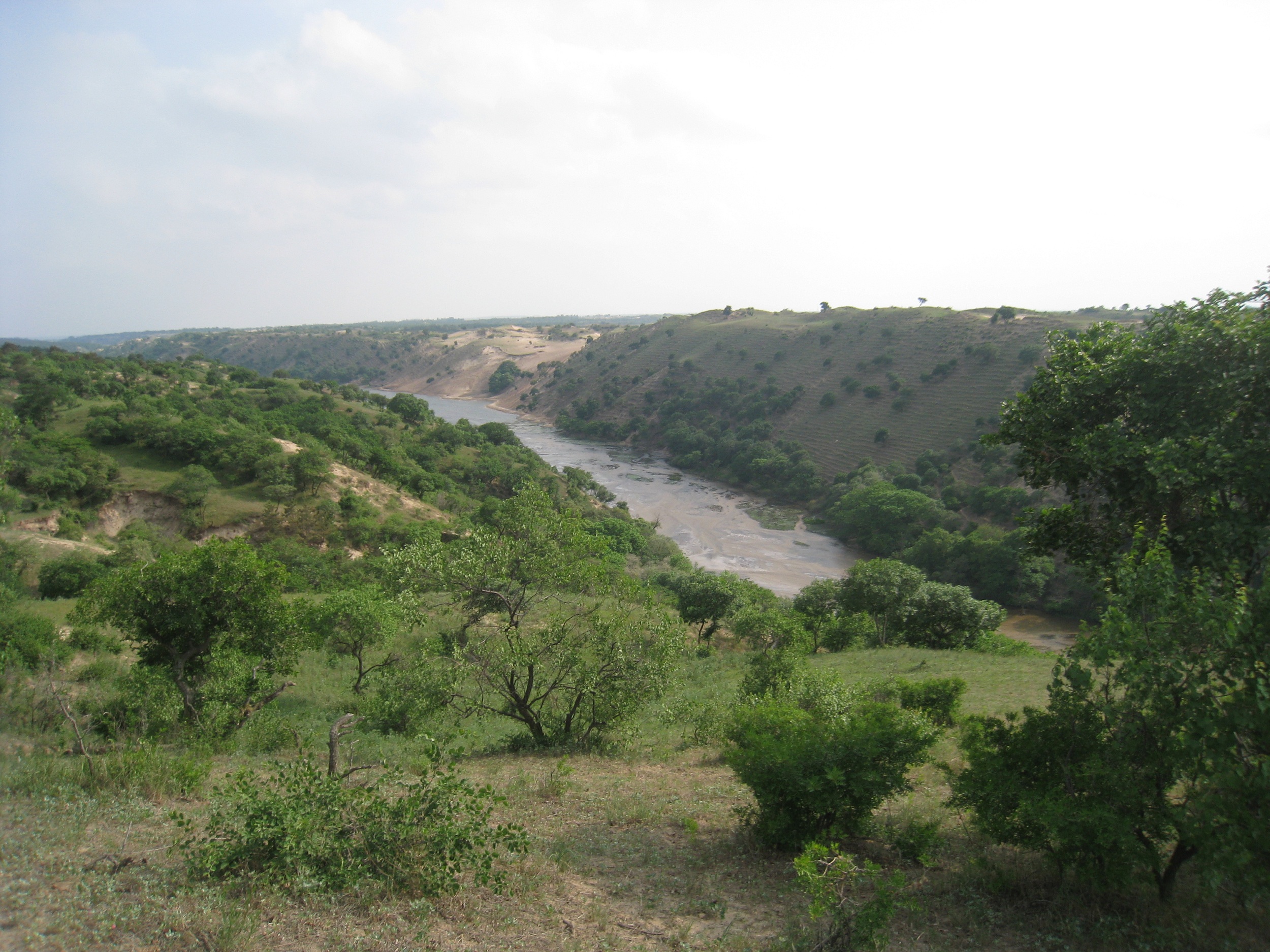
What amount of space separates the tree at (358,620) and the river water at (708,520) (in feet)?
118

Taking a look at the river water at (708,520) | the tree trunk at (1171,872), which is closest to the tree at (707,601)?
the river water at (708,520)

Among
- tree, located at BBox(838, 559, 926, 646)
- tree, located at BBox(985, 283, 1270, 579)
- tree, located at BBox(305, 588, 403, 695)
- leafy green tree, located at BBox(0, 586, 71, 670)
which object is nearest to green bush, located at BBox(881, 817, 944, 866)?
tree, located at BBox(985, 283, 1270, 579)

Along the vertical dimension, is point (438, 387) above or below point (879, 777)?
above

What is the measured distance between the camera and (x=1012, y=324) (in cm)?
8062

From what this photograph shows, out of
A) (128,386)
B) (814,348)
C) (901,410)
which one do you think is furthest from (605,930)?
(814,348)

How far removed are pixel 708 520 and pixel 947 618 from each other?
38360mm

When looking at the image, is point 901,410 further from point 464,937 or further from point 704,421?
point 464,937

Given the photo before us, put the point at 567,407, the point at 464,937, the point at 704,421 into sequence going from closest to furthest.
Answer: the point at 464,937, the point at 704,421, the point at 567,407

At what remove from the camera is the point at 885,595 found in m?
29.9

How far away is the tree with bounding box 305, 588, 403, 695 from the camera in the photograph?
1697 cm

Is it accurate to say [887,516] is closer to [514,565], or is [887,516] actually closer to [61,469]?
[514,565]

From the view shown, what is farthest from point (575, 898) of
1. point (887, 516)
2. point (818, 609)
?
point (887, 516)

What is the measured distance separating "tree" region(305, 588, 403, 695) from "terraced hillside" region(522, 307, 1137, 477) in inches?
2218

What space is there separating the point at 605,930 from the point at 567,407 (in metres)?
119
